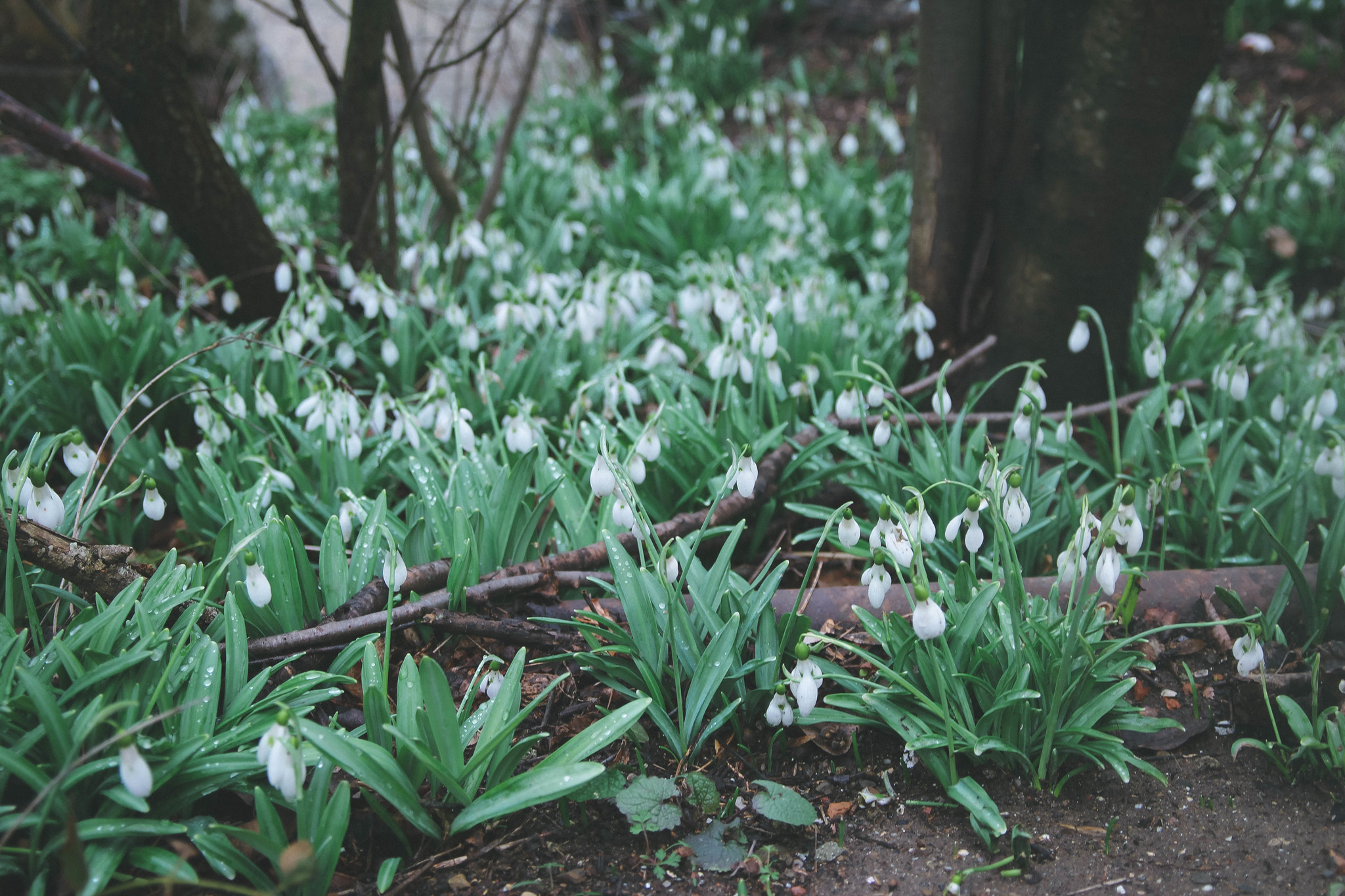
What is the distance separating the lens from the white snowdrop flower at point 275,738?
1.36 metres

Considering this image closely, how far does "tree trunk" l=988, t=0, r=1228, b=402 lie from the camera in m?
2.74

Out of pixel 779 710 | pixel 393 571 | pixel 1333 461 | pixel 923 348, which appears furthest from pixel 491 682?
pixel 1333 461

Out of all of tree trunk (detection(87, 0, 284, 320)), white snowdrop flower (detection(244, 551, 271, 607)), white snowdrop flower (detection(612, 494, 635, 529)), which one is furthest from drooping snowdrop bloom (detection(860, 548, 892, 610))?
tree trunk (detection(87, 0, 284, 320))

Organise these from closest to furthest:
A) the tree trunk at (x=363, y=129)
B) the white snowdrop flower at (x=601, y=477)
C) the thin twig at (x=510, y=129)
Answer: the white snowdrop flower at (x=601, y=477) → the tree trunk at (x=363, y=129) → the thin twig at (x=510, y=129)

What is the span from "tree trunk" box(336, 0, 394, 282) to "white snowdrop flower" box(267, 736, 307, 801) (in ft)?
8.59

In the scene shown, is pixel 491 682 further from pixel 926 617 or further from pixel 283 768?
pixel 926 617

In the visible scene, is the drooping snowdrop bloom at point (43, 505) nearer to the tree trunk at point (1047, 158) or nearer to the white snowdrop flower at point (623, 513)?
the white snowdrop flower at point (623, 513)

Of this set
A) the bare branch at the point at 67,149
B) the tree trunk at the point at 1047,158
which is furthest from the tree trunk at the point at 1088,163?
the bare branch at the point at 67,149

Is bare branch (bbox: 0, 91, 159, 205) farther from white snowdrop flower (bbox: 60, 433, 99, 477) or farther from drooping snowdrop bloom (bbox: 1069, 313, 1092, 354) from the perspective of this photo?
drooping snowdrop bloom (bbox: 1069, 313, 1092, 354)

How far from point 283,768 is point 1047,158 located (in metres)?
2.91

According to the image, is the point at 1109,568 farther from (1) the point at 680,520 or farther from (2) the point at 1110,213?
(2) the point at 1110,213

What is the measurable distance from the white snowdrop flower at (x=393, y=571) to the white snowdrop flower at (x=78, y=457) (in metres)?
0.81

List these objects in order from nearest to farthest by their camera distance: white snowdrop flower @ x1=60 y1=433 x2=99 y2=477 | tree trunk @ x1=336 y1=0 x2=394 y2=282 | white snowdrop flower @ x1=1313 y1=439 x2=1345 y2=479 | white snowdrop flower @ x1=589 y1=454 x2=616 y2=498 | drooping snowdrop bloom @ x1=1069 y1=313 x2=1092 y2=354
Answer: white snowdrop flower @ x1=589 y1=454 x2=616 y2=498 < white snowdrop flower @ x1=60 y1=433 x2=99 y2=477 < white snowdrop flower @ x1=1313 y1=439 x2=1345 y2=479 < drooping snowdrop bloom @ x1=1069 y1=313 x2=1092 y2=354 < tree trunk @ x1=336 y1=0 x2=394 y2=282

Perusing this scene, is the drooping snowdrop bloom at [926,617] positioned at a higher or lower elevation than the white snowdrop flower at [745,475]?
lower
